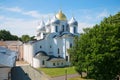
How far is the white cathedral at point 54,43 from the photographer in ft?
172

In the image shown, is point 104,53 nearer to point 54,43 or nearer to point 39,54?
point 39,54

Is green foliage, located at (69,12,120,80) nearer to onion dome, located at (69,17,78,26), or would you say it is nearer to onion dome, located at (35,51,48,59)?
onion dome, located at (35,51,48,59)

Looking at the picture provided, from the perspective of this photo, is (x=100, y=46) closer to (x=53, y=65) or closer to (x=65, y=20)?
(x=53, y=65)

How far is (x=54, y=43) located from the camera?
5756 cm

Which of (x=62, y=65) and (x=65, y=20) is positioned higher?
(x=65, y=20)

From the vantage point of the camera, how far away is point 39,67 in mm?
51906

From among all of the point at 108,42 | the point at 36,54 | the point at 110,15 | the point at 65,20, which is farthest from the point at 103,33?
the point at 65,20

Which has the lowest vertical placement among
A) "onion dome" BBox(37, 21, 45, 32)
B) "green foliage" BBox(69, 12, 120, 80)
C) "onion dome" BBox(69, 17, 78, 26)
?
"green foliage" BBox(69, 12, 120, 80)

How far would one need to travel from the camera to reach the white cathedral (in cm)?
5253

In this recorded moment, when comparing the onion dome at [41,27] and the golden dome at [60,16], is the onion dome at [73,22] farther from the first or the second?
the onion dome at [41,27]

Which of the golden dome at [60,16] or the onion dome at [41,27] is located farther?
→ the onion dome at [41,27]

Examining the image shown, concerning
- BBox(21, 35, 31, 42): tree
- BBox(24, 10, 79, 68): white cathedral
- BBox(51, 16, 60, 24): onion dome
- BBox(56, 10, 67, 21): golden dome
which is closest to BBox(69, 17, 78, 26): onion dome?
BBox(24, 10, 79, 68): white cathedral

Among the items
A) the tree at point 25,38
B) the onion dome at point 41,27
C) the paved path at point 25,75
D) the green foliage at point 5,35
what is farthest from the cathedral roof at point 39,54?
the green foliage at point 5,35

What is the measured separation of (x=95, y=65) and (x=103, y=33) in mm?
4406
